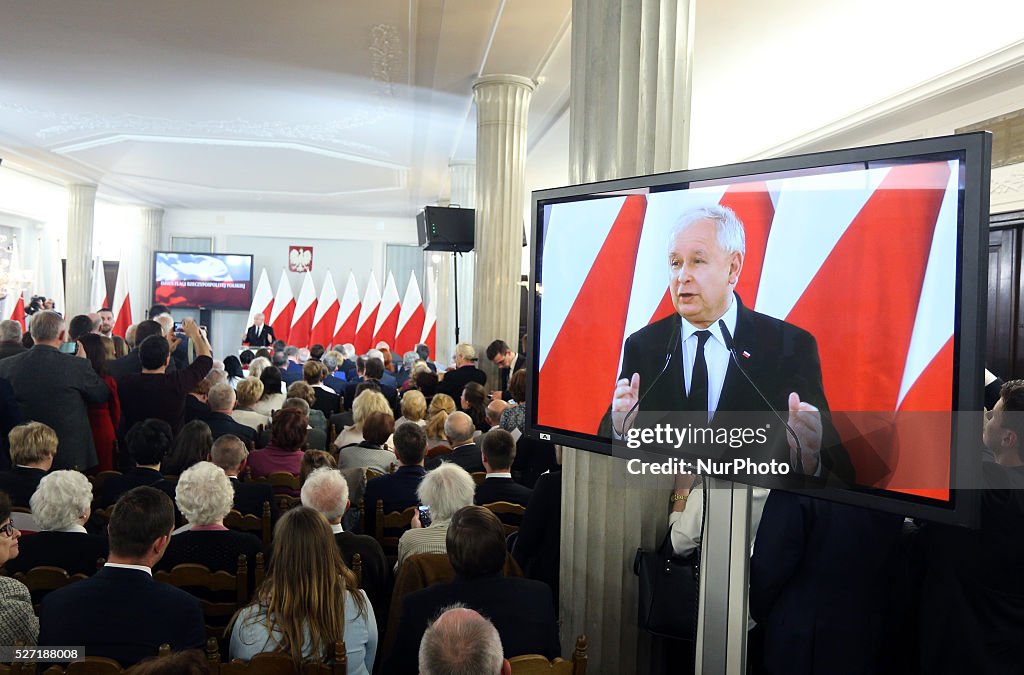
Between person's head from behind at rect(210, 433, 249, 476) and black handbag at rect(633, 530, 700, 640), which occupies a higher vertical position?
person's head from behind at rect(210, 433, 249, 476)

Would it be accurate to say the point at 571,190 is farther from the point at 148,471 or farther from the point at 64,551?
the point at 148,471

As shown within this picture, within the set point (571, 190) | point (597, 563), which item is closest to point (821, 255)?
point (571, 190)

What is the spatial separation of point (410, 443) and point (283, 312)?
49.0ft

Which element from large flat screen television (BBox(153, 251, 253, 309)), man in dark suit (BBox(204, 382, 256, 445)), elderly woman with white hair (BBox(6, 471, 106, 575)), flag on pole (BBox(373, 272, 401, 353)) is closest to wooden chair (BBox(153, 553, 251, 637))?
elderly woman with white hair (BBox(6, 471, 106, 575))

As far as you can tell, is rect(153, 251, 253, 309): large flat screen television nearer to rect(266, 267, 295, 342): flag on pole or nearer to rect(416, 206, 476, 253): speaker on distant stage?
rect(266, 267, 295, 342): flag on pole

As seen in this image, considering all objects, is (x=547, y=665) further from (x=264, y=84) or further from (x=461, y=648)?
(x=264, y=84)

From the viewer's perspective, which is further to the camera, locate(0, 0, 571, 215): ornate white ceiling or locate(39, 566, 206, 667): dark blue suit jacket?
locate(0, 0, 571, 215): ornate white ceiling

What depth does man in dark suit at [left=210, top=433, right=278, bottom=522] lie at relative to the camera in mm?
3559

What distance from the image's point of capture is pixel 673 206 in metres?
2.03

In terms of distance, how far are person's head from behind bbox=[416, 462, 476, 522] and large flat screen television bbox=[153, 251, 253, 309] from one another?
16.6 metres

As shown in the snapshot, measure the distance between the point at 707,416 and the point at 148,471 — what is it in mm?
2664

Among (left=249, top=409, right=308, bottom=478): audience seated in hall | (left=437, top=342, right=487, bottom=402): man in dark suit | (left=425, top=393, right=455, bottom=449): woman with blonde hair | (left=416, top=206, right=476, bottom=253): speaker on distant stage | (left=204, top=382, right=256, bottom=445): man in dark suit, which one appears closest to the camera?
(left=249, top=409, right=308, bottom=478): audience seated in hall

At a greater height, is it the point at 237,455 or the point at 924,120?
the point at 924,120

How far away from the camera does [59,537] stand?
9.17ft
